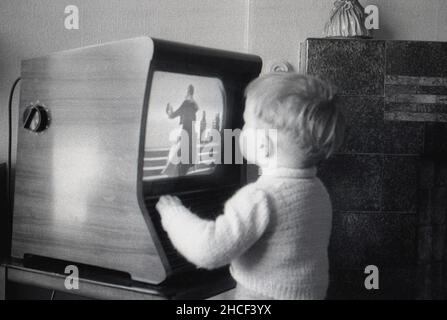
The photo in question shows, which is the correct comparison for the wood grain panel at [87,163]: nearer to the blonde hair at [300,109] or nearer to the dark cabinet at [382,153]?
the blonde hair at [300,109]

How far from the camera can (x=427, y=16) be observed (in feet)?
7.06

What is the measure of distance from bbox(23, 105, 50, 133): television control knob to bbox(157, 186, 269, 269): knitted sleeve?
418mm

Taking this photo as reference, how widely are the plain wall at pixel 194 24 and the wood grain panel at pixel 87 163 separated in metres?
0.82

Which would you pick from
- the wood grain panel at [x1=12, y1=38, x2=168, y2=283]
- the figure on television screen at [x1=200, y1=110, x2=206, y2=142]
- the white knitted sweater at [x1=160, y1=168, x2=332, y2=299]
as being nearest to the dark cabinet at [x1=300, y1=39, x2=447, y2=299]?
the figure on television screen at [x1=200, y1=110, x2=206, y2=142]

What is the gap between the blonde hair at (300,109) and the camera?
3.40ft

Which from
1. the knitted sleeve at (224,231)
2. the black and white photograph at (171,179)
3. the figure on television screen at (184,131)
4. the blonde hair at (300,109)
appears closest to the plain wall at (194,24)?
the black and white photograph at (171,179)

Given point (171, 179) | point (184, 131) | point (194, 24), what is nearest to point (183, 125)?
point (184, 131)

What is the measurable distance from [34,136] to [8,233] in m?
0.73

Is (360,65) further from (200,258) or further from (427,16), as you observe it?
(200,258)

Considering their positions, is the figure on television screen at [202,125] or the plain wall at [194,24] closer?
the figure on television screen at [202,125]

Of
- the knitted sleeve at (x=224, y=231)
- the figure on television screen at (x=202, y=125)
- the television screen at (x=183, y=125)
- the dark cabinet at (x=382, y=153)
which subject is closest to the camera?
the knitted sleeve at (x=224, y=231)

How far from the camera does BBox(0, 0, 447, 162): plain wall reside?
2.02 meters

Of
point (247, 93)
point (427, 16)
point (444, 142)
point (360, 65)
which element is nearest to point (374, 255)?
point (444, 142)

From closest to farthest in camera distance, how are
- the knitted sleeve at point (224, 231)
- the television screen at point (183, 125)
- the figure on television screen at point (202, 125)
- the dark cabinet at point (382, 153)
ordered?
the knitted sleeve at point (224, 231) < the television screen at point (183, 125) < the figure on television screen at point (202, 125) < the dark cabinet at point (382, 153)
